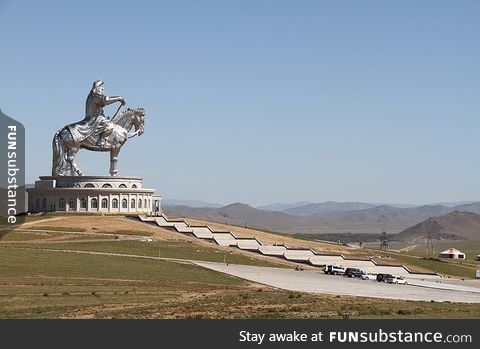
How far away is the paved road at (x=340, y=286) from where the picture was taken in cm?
5084

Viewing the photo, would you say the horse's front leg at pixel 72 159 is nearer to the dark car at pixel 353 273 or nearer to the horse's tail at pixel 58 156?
the horse's tail at pixel 58 156

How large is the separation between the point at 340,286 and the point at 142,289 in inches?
642

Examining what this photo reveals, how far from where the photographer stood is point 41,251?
212 ft

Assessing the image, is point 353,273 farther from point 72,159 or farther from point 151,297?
point 72,159

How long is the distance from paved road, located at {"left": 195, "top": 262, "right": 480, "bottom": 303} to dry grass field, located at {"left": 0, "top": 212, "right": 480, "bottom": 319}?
275 centimetres

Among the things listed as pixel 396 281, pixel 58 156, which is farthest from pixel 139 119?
pixel 396 281

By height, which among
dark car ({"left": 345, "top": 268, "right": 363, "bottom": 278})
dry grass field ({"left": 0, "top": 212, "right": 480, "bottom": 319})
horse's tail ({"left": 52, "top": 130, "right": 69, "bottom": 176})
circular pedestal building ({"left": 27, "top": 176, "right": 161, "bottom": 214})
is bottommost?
dark car ({"left": 345, "top": 268, "right": 363, "bottom": 278})

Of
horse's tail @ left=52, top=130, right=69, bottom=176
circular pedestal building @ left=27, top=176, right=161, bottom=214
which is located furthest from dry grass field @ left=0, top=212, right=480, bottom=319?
horse's tail @ left=52, top=130, right=69, bottom=176

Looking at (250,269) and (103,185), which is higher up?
(103,185)

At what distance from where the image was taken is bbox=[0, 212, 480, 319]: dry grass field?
36.3m
